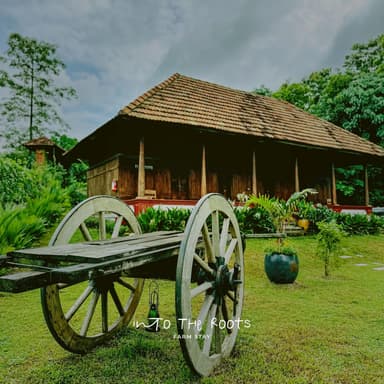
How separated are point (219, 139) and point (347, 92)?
11.0 meters

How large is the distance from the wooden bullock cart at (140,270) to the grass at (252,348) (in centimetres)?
22

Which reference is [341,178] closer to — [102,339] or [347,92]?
[347,92]

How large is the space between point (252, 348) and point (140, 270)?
1278 mm

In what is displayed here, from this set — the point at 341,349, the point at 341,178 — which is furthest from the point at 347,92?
the point at 341,349

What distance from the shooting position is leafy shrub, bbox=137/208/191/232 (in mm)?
8695

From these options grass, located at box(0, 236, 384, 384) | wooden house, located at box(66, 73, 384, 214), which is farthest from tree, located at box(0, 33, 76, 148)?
grass, located at box(0, 236, 384, 384)

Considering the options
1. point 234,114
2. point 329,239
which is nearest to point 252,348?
point 329,239

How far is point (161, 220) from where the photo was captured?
895 centimetres

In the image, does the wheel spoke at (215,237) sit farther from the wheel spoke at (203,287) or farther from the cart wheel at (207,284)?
the wheel spoke at (203,287)

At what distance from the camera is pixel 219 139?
13852 mm

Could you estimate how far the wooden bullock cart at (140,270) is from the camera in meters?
1.66

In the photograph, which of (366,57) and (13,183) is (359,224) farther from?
(366,57)

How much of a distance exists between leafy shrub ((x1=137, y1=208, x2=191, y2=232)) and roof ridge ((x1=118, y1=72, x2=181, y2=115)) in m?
3.31

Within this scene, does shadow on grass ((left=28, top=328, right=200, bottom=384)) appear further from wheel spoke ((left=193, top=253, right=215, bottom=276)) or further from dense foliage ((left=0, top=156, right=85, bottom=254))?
dense foliage ((left=0, top=156, right=85, bottom=254))
